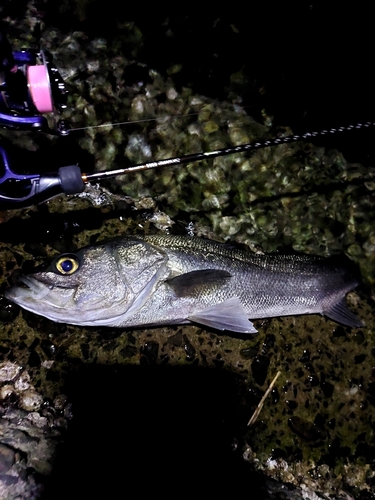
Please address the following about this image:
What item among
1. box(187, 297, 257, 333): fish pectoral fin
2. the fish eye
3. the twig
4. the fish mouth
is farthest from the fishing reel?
the twig

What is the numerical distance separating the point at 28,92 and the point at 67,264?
1159mm

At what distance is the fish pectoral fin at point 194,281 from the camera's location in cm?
290

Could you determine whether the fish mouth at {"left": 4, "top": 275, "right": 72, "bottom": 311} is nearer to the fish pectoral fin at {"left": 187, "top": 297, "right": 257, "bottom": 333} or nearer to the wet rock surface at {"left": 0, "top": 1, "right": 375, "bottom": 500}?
the wet rock surface at {"left": 0, "top": 1, "right": 375, "bottom": 500}

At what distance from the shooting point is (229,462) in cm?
292

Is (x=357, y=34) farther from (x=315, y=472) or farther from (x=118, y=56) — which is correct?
(x=315, y=472)

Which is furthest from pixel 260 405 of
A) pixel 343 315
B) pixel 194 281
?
pixel 194 281

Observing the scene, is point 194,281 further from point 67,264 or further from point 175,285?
point 67,264

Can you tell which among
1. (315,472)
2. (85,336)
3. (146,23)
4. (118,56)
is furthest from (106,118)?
(315,472)

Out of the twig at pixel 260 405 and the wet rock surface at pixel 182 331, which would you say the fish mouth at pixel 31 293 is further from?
the twig at pixel 260 405

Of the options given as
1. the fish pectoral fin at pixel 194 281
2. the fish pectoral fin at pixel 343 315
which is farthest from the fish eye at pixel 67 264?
the fish pectoral fin at pixel 343 315

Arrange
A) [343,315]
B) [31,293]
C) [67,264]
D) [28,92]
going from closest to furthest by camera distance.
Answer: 1. [28,92]
2. [31,293]
3. [67,264]
4. [343,315]

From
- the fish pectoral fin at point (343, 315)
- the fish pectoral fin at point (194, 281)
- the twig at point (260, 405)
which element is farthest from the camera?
the fish pectoral fin at point (343, 315)

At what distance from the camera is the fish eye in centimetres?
275

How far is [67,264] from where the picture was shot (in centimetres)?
277
